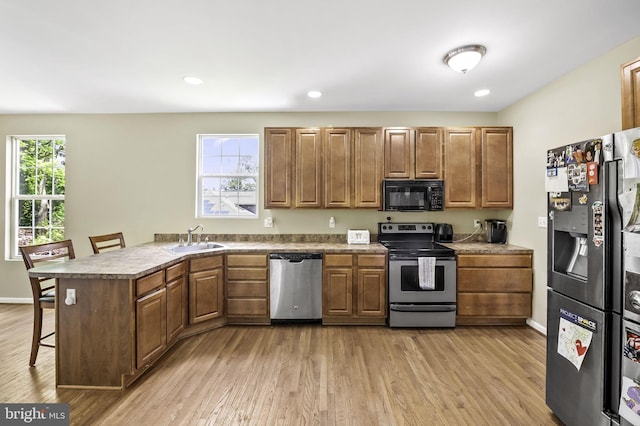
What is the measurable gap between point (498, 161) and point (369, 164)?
1592 millimetres

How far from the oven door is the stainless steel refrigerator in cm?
132

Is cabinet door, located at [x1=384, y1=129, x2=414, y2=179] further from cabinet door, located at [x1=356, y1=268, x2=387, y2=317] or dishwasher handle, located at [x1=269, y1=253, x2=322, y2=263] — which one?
dishwasher handle, located at [x1=269, y1=253, x2=322, y2=263]

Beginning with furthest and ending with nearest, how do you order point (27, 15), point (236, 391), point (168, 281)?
1. point (168, 281)
2. point (236, 391)
3. point (27, 15)

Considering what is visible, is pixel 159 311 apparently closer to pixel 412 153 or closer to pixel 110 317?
pixel 110 317

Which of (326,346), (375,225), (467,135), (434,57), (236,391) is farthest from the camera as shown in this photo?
(375,225)

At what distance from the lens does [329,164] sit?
3.53 m

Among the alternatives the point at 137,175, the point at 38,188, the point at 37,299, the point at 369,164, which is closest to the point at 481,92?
the point at 369,164

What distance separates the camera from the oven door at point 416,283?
3186 mm

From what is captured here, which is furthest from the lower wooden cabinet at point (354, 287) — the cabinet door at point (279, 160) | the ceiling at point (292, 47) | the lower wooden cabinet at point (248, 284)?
the ceiling at point (292, 47)

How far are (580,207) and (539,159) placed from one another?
183cm

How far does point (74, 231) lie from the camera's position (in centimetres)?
393

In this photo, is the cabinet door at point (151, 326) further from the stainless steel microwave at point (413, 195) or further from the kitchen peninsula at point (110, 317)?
the stainless steel microwave at point (413, 195)

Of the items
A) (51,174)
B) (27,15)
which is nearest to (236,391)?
(27,15)

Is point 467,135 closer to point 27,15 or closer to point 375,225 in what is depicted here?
point 375,225
